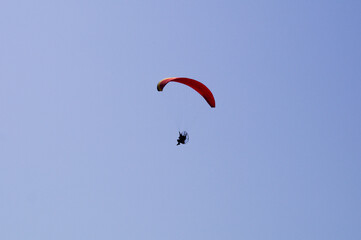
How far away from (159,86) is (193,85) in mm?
3025

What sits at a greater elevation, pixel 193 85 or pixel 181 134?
pixel 193 85

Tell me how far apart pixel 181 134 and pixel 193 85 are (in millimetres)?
4199

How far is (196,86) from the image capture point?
46.4m

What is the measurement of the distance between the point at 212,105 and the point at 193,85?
237 cm

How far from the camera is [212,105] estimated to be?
4697 cm

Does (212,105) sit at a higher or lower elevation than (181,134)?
higher

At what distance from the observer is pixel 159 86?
4522 centimetres

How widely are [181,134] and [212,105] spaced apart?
3.58m

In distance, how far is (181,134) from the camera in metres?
46.6

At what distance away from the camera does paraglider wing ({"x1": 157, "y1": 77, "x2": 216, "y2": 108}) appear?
4534 cm

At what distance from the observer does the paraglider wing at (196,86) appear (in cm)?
4534

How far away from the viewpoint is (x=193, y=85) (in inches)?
1827
